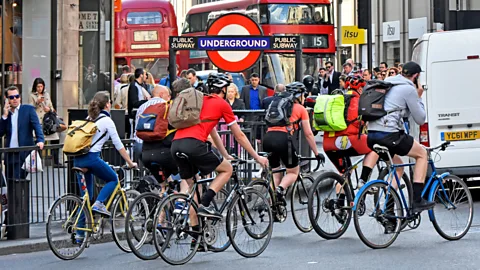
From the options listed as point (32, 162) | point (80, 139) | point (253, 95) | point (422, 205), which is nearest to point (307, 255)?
point (422, 205)

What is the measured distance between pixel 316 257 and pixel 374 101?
166 cm

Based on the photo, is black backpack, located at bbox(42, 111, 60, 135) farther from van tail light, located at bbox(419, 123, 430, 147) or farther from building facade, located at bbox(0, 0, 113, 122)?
van tail light, located at bbox(419, 123, 430, 147)

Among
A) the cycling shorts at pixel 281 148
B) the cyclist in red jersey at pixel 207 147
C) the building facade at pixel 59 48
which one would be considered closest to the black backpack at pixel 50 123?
the building facade at pixel 59 48

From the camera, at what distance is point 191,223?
10.4m

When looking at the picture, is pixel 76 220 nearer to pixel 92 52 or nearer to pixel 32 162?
pixel 32 162

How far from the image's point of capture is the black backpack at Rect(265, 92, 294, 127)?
12.6m

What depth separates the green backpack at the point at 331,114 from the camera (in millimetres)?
12789

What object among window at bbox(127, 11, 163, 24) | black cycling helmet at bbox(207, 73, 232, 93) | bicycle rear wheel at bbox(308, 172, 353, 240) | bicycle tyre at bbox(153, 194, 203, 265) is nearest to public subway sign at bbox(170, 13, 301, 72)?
bicycle rear wheel at bbox(308, 172, 353, 240)

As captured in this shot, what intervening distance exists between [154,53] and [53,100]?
12.9m

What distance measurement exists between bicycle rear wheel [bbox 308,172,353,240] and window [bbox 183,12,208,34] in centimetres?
2289

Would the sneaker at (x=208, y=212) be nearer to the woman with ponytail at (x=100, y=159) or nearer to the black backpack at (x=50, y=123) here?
the woman with ponytail at (x=100, y=159)

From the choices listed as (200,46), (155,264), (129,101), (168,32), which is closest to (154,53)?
(168,32)

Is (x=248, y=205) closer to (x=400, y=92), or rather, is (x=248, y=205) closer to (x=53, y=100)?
(x=400, y=92)

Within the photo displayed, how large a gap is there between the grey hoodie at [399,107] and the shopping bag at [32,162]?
356 cm
